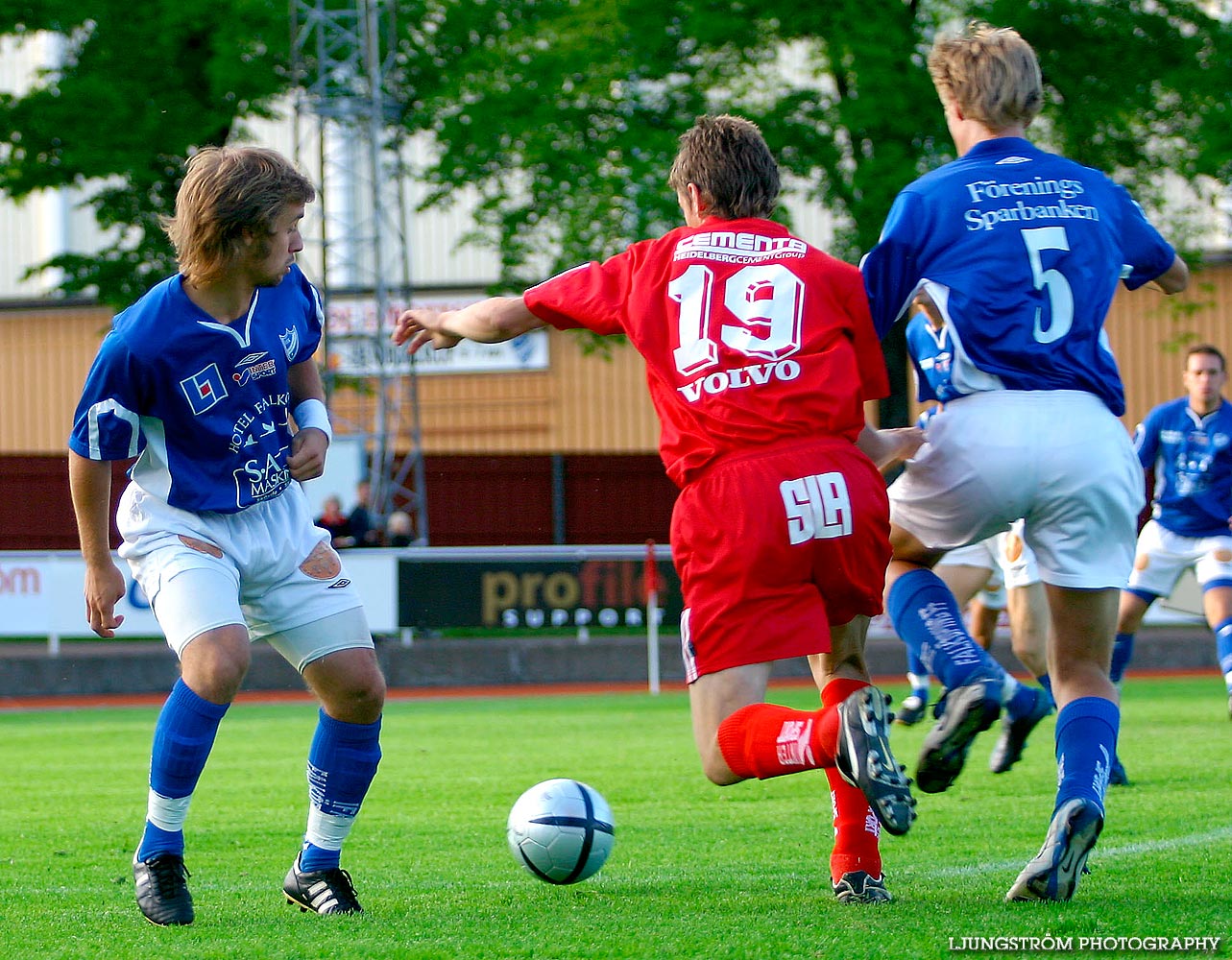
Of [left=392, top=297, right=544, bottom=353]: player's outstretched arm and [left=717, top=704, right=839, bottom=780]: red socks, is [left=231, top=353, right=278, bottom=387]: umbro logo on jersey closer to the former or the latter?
[left=392, top=297, right=544, bottom=353]: player's outstretched arm

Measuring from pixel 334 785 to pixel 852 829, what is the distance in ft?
4.91

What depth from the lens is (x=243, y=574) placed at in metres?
4.61

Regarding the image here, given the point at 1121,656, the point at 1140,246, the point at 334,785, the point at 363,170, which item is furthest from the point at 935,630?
the point at 363,170

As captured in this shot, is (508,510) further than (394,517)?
Yes

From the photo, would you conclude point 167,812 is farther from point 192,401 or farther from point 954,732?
point 954,732

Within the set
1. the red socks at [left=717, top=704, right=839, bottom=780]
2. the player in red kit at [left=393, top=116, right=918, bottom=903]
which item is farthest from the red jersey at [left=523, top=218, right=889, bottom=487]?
the red socks at [left=717, top=704, right=839, bottom=780]

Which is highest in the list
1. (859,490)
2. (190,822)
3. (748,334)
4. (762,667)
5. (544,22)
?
(544,22)

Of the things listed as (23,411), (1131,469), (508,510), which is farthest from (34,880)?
(23,411)

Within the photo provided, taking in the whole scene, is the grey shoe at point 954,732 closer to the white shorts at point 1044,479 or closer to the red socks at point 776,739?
the red socks at point 776,739

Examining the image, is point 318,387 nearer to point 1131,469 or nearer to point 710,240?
point 710,240

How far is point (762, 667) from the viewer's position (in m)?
4.27

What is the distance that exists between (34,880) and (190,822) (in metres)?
1.63

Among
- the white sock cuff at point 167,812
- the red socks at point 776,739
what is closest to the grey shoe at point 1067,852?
the red socks at point 776,739

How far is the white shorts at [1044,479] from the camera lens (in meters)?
4.29
